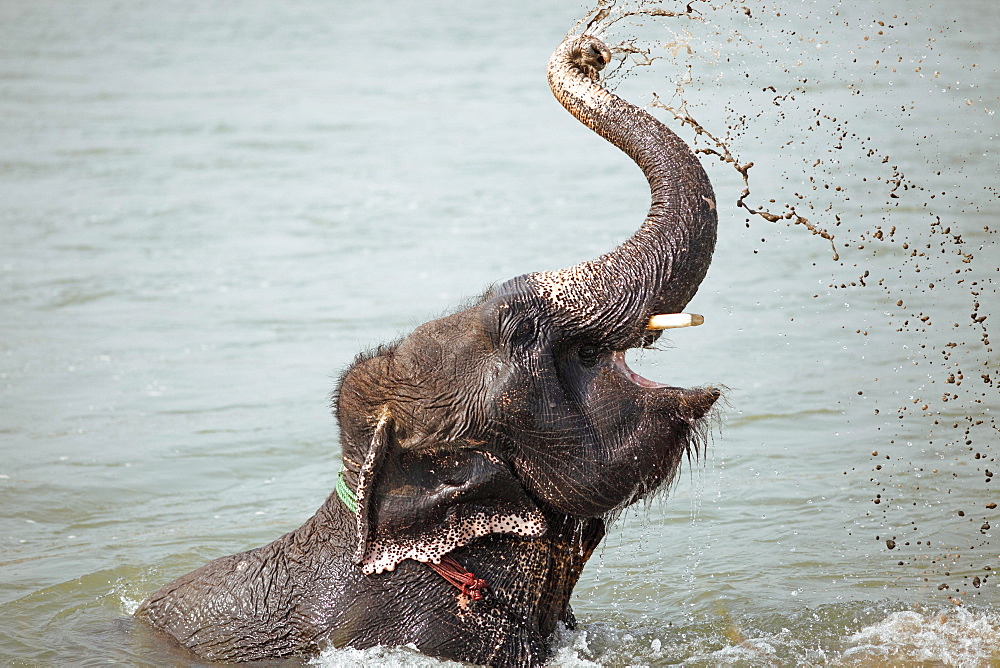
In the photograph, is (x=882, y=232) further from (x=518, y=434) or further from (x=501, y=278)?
(x=518, y=434)

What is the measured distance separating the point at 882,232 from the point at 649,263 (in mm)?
5496

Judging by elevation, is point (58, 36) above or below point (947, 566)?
below

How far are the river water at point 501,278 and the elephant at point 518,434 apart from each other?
0.20 meters

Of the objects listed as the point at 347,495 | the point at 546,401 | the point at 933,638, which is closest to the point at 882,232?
the point at 933,638

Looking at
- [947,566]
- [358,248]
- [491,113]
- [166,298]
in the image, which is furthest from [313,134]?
[947,566]

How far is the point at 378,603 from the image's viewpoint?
406 cm

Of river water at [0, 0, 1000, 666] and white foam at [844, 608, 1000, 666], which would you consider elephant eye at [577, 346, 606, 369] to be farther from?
white foam at [844, 608, 1000, 666]

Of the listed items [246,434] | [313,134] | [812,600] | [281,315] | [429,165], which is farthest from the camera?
[313,134]

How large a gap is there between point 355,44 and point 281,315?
1315 centimetres

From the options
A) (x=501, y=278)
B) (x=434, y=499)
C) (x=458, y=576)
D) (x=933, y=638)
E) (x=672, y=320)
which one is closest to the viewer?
(x=672, y=320)

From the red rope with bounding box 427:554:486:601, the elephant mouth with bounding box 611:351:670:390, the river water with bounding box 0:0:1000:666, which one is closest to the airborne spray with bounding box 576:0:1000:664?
the river water with bounding box 0:0:1000:666

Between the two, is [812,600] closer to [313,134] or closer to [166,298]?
[166,298]

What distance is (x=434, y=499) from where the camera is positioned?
3.86 metres

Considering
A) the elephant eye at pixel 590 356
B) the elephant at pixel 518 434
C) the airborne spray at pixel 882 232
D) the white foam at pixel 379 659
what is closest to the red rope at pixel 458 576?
the elephant at pixel 518 434
